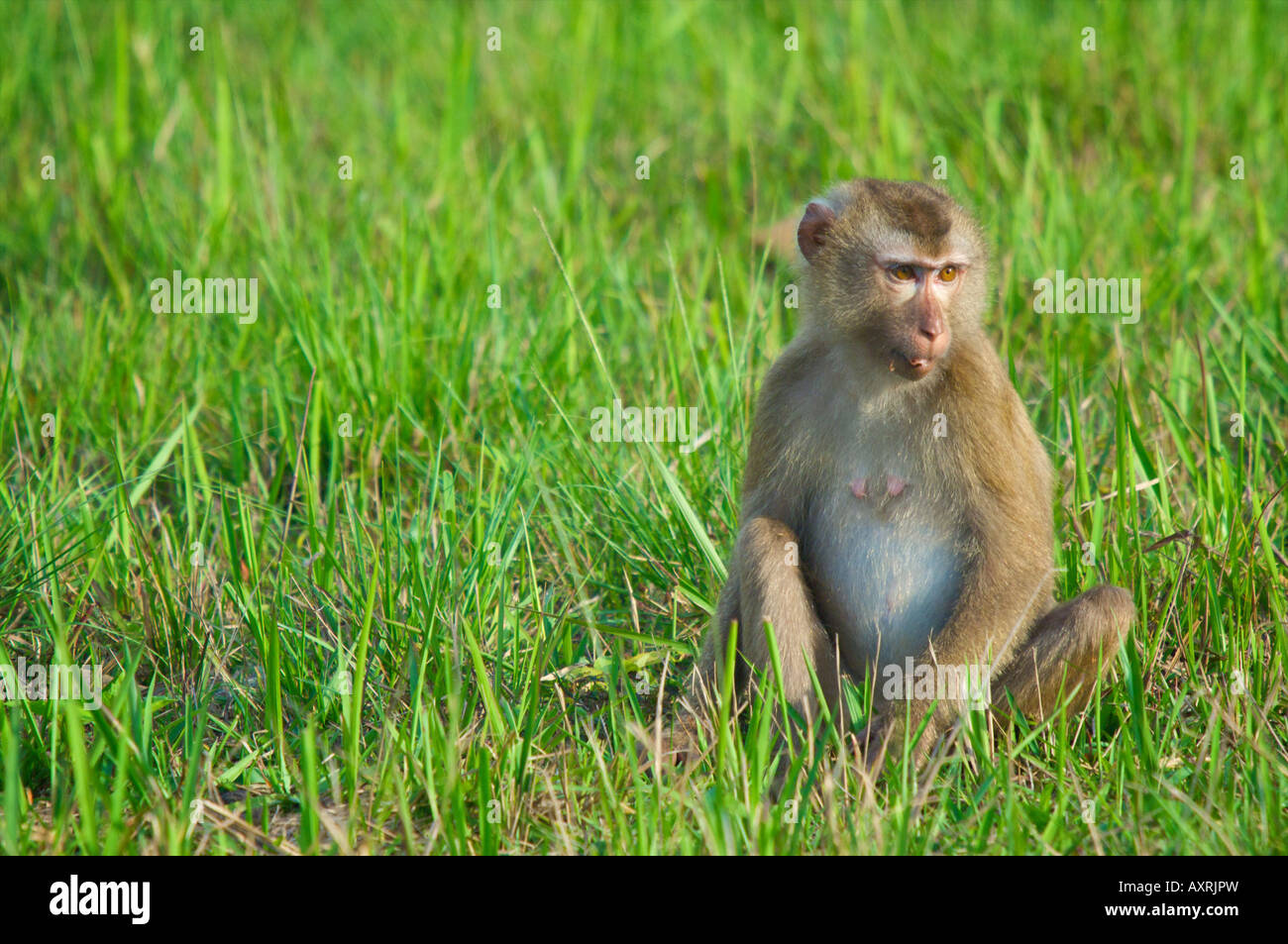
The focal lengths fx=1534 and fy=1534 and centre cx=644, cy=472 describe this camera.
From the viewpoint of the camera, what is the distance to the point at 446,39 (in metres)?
8.23

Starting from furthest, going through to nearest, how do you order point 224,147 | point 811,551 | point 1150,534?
point 224,147 < point 1150,534 < point 811,551

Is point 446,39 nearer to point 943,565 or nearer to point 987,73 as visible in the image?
point 987,73

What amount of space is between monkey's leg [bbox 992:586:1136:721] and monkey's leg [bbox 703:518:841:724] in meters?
0.44

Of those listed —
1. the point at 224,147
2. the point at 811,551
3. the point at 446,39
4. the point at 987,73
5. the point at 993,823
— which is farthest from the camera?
the point at 446,39

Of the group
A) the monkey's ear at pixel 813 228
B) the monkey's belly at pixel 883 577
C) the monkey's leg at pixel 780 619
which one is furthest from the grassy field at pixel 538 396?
the monkey's ear at pixel 813 228

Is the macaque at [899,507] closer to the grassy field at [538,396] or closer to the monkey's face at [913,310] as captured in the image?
the monkey's face at [913,310]

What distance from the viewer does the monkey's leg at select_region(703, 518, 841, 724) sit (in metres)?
3.66

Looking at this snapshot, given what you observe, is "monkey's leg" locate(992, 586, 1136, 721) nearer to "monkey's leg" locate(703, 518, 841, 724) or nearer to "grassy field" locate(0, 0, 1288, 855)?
"grassy field" locate(0, 0, 1288, 855)

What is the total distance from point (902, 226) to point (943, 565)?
2.79 feet

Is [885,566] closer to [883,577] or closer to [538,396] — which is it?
[883,577]

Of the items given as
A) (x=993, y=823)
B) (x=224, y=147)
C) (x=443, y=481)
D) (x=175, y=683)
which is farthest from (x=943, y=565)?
(x=224, y=147)

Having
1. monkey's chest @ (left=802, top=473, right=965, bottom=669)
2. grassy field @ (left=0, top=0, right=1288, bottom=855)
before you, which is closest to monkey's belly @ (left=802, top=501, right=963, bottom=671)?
monkey's chest @ (left=802, top=473, right=965, bottom=669)

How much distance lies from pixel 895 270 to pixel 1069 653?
1.00m

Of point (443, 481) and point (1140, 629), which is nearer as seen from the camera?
point (1140, 629)
